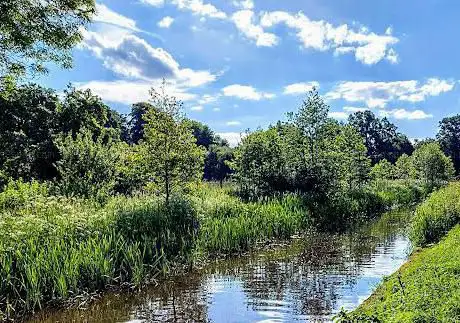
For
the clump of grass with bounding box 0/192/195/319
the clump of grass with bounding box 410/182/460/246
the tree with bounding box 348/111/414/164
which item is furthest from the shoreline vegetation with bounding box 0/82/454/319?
the tree with bounding box 348/111/414/164

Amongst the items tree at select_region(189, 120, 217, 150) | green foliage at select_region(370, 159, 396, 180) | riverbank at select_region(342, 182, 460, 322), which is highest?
tree at select_region(189, 120, 217, 150)

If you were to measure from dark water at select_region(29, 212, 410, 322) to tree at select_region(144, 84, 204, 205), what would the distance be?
3713mm

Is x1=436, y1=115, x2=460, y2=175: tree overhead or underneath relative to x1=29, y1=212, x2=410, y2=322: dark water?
overhead

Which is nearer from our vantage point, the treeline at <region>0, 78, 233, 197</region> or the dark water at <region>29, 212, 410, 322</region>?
the dark water at <region>29, 212, 410, 322</region>

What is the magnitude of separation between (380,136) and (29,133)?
83.4 meters

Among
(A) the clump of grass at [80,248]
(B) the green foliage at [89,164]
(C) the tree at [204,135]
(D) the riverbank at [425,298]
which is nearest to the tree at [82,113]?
(B) the green foliage at [89,164]

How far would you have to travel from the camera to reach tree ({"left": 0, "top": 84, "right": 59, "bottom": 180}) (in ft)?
103

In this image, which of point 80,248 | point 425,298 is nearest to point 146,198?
point 80,248

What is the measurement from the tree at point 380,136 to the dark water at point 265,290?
8871 centimetres

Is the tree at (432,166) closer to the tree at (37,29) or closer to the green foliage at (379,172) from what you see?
the green foliage at (379,172)

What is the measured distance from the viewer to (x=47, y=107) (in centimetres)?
3609

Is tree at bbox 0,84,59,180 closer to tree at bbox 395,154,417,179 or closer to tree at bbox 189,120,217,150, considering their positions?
tree at bbox 395,154,417,179

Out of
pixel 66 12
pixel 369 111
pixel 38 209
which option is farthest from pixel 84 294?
pixel 369 111

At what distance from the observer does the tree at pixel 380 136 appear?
101 m
